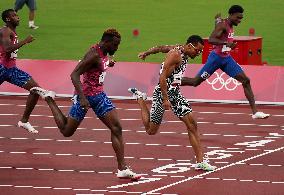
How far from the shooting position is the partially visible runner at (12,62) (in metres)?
22.5

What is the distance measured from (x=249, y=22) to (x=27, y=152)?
58.9ft

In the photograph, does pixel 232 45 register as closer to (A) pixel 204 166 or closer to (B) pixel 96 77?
(A) pixel 204 166

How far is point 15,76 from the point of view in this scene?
22938mm

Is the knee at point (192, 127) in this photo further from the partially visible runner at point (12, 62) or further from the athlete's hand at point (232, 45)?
the athlete's hand at point (232, 45)

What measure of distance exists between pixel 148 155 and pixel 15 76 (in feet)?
11.1

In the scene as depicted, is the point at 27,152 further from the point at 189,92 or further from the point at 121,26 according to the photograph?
the point at 121,26

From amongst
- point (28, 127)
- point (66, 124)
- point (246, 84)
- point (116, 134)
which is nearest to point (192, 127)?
point (116, 134)

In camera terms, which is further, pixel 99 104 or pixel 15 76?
pixel 15 76

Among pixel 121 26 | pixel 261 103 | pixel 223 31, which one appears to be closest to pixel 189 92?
pixel 261 103

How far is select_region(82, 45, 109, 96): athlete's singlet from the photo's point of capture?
1878 cm

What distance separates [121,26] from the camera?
38.0 meters

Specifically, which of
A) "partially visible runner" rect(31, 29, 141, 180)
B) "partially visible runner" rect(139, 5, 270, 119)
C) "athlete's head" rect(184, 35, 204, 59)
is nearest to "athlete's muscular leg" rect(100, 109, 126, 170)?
"partially visible runner" rect(31, 29, 141, 180)

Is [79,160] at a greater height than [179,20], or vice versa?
[79,160]

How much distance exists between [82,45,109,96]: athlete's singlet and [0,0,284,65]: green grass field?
13948 mm
